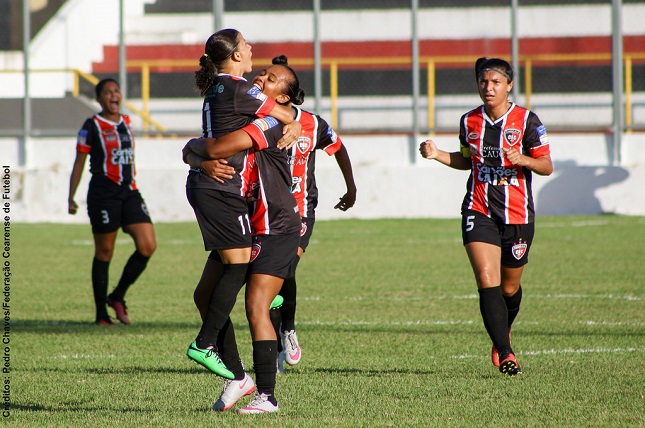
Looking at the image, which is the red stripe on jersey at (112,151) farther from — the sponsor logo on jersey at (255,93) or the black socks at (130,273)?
the sponsor logo on jersey at (255,93)

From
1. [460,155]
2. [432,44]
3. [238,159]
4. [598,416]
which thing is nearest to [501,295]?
[460,155]

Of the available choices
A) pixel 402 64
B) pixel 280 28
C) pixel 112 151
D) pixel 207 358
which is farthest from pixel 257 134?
pixel 280 28

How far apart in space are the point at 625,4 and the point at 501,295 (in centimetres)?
1670

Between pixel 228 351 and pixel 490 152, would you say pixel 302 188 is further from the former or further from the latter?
pixel 228 351

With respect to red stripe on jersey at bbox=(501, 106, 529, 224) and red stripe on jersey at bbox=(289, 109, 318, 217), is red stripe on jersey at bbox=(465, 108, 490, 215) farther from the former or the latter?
red stripe on jersey at bbox=(289, 109, 318, 217)

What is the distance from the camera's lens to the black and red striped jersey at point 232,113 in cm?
497

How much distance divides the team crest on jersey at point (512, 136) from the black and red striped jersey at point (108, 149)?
3.70 m

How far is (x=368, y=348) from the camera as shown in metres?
7.01

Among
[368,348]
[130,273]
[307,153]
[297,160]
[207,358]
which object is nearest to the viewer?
[207,358]

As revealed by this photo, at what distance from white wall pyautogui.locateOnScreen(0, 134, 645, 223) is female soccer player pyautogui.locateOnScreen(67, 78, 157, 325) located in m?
11.0

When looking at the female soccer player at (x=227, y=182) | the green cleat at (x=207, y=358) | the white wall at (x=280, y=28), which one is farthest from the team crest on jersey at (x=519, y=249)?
the white wall at (x=280, y=28)

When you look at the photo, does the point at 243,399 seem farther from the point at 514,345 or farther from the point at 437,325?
the point at 437,325

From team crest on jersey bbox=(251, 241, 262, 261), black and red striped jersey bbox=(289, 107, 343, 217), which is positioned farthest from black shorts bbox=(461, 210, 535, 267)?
team crest on jersey bbox=(251, 241, 262, 261)

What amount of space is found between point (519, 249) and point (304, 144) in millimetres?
1442
